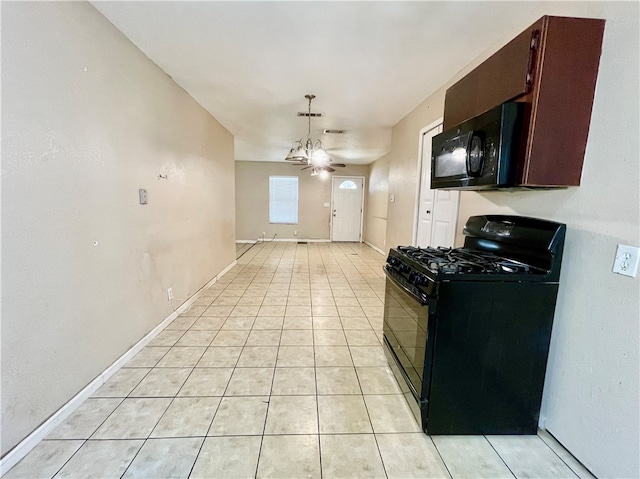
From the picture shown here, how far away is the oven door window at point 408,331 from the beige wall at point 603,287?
0.70m

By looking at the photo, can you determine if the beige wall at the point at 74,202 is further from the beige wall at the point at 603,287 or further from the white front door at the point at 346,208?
the white front door at the point at 346,208

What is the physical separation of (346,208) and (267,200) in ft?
7.81

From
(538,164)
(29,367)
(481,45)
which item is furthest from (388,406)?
(481,45)

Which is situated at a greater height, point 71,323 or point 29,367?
point 71,323

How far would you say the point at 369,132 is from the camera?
4.55 m

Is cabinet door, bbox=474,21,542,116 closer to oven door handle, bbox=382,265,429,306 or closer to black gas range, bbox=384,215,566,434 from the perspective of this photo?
black gas range, bbox=384,215,566,434

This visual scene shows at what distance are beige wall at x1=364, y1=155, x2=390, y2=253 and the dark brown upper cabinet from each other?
492cm

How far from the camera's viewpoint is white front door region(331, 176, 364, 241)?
8.29 metres

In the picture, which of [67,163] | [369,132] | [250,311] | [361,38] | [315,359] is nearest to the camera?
[67,163]

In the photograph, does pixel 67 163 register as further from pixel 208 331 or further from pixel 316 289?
pixel 316 289

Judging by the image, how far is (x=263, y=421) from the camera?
1559mm

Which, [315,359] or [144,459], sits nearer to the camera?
[144,459]

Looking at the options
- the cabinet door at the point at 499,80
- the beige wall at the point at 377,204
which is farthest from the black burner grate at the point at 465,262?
the beige wall at the point at 377,204

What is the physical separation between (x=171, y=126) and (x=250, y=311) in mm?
2062
